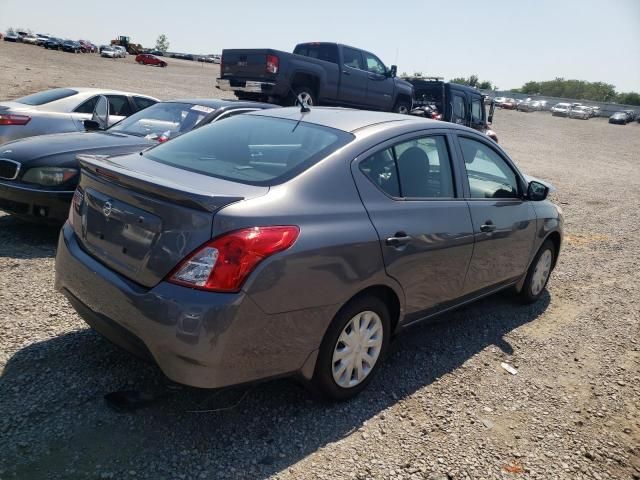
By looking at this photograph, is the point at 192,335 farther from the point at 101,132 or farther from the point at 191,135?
the point at 101,132

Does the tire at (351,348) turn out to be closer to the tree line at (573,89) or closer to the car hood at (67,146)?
the car hood at (67,146)

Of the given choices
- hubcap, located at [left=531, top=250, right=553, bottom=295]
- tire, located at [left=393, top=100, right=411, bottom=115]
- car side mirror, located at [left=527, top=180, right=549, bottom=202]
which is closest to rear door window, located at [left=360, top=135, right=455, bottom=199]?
car side mirror, located at [left=527, top=180, right=549, bottom=202]

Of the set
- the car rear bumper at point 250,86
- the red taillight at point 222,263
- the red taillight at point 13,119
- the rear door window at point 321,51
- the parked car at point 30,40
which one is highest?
the parked car at point 30,40

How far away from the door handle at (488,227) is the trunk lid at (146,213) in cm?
191

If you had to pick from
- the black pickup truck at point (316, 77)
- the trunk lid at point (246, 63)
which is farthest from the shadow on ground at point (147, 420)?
the trunk lid at point (246, 63)

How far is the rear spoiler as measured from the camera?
243cm

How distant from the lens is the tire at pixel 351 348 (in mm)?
2879

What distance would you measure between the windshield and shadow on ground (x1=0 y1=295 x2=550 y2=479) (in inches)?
128

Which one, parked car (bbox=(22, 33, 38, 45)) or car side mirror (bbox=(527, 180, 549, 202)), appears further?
parked car (bbox=(22, 33, 38, 45))

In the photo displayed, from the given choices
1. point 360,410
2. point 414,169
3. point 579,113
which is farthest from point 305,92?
point 579,113

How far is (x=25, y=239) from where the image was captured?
17.4 feet

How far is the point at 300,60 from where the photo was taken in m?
11.9

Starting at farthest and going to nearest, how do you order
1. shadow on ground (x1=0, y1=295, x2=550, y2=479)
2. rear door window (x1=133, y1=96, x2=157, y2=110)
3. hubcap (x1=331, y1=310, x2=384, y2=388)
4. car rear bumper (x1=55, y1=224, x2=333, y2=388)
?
rear door window (x1=133, y1=96, x2=157, y2=110) → hubcap (x1=331, y1=310, x2=384, y2=388) → shadow on ground (x1=0, y1=295, x2=550, y2=479) → car rear bumper (x1=55, y1=224, x2=333, y2=388)

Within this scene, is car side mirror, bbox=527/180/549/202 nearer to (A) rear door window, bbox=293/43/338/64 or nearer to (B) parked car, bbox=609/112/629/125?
(A) rear door window, bbox=293/43/338/64
